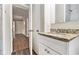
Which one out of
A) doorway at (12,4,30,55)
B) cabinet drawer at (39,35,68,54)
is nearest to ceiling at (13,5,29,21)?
doorway at (12,4,30,55)

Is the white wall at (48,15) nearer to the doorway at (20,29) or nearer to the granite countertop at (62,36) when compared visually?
the granite countertop at (62,36)

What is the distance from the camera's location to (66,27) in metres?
1.72

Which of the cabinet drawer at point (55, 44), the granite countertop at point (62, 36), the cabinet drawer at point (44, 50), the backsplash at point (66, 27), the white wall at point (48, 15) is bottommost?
the cabinet drawer at point (44, 50)

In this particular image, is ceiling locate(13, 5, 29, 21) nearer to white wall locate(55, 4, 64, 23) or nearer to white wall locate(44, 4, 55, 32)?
white wall locate(44, 4, 55, 32)

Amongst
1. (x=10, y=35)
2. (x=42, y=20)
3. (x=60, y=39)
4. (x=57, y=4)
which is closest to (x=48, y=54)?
(x=60, y=39)

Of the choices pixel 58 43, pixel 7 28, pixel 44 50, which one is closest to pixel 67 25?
pixel 58 43

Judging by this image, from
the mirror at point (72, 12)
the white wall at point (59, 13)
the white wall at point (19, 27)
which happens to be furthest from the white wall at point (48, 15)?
the white wall at point (19, 27)

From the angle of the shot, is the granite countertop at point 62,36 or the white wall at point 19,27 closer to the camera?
the granite countertop at point 62,36

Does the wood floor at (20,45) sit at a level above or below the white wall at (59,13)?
below

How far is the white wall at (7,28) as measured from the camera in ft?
5.79

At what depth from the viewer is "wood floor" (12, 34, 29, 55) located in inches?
69.9

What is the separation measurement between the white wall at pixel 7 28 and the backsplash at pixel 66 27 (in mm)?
597
